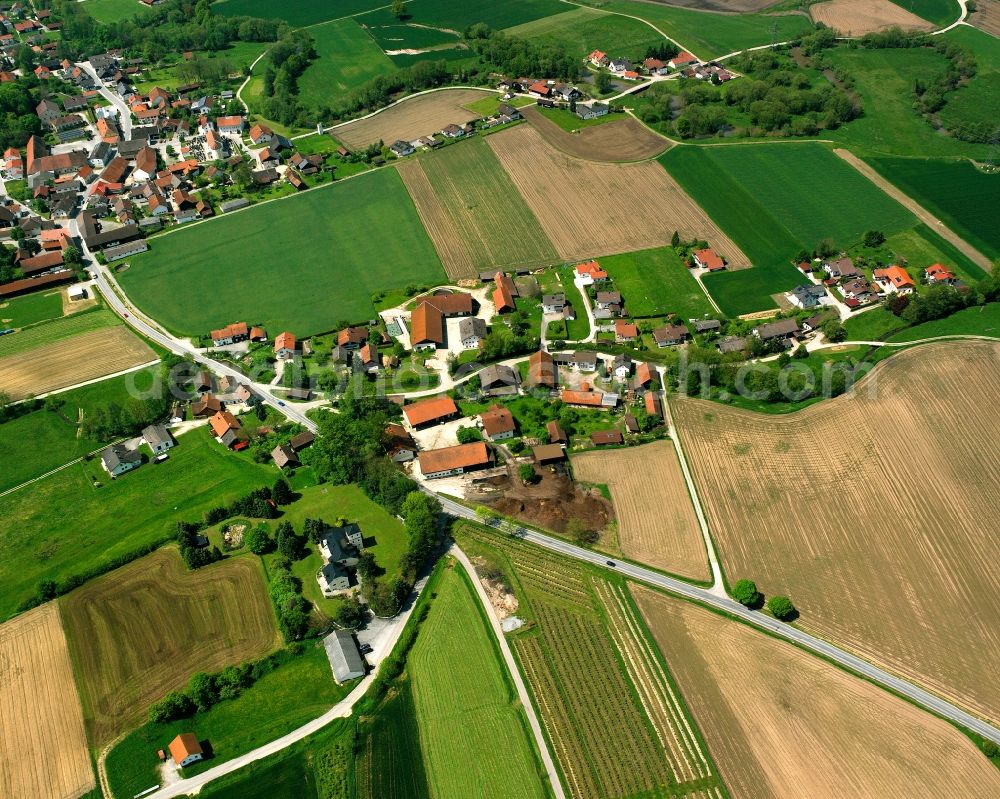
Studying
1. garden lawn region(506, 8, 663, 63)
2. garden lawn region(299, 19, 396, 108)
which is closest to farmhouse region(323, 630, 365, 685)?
garden lawn region(299, 19, 396, 108)

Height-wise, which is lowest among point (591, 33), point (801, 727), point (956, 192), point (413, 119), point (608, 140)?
point (801, 727)

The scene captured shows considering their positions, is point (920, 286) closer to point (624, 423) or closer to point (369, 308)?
point (624, 423)

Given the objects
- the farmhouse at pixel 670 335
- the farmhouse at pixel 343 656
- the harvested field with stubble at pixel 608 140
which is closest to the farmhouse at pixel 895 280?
the farmhouse at pixel 670 335

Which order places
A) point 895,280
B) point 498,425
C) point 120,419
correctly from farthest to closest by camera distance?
point 895,280, point 120,419, point 498,425

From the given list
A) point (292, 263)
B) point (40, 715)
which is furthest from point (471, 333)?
point (40, 715)

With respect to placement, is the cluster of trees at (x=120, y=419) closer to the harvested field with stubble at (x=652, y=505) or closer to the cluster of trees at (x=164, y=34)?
the harvested field with stubble at (x=652, y=505)

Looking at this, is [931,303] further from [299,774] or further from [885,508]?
[299,774]

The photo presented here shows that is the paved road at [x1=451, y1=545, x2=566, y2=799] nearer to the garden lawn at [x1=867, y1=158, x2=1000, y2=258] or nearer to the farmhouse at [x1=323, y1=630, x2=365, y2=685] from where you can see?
the farmhouse at [x1=323, y1=630, x2=365, y2=685]
